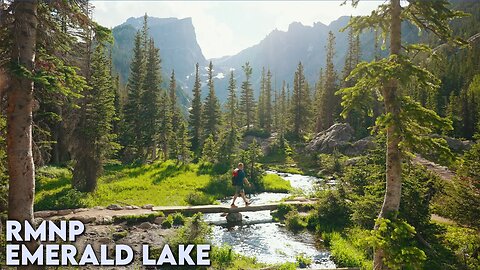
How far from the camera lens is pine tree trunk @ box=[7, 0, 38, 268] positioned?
8320 millimetres

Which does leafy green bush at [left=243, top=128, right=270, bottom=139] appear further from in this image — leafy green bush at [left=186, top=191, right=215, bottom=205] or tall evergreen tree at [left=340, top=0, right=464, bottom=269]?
tall evergreen tree at [left=340, top=0, right=464, bottom=269]

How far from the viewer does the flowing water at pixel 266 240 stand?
1430 cm

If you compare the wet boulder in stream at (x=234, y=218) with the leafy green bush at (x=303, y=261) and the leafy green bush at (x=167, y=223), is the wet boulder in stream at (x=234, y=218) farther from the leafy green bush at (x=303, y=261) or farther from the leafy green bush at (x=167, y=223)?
the leafy green bush at (x=303, y=261)

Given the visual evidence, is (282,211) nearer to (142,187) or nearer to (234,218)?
(234,218)

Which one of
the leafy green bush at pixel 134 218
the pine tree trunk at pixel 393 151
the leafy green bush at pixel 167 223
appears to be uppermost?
the pine tree trunk at pixel 393 151

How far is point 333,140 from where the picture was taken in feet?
175

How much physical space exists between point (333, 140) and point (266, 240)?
129 ft

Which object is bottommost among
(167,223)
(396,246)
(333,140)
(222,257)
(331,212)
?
(222,257)

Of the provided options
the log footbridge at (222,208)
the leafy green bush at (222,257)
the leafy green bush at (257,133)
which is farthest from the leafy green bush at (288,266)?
the leafy green bush at (257,133)

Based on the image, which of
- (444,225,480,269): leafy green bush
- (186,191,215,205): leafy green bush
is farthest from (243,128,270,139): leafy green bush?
(444,225,480,269): leafy green bush

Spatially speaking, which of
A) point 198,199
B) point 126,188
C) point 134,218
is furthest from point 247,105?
point 134,218

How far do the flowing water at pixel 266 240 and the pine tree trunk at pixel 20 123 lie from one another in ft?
29.2

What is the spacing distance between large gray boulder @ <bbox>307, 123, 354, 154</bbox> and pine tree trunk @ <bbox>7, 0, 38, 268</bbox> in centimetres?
4727

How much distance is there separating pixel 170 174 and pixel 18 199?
23592mm
